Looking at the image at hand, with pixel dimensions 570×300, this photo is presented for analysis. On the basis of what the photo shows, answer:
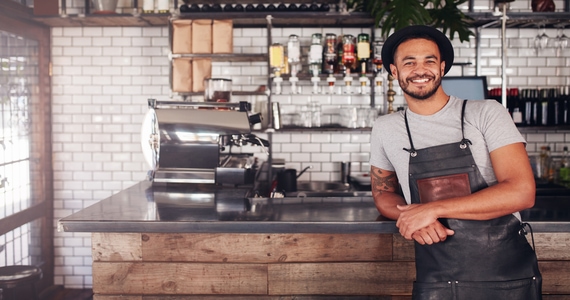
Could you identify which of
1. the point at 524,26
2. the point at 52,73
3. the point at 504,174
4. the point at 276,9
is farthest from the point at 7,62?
the point at 524,26

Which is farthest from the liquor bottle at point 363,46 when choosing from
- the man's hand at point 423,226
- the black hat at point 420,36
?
the man's hand at point 423,226

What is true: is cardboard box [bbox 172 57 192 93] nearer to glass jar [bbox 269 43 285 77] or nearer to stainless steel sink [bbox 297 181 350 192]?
glass jar [bbox 269 43 285 77]

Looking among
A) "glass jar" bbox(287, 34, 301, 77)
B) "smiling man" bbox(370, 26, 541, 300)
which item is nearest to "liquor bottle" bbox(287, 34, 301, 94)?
"glass jar" bbox(287, 34, 301, 77)

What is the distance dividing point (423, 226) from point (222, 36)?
9.28 ft

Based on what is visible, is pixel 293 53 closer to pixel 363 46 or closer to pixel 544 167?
pixel 363 46

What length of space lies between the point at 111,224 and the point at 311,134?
111 inches

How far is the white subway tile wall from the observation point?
16.1 ft

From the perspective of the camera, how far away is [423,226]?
1.97m

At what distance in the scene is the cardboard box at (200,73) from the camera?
437 cm

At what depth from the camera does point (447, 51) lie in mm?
2182

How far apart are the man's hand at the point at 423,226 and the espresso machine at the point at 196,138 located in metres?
1.46

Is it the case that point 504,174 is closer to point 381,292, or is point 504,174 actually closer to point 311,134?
point 381,292

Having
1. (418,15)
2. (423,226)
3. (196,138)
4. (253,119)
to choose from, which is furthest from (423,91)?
(418,15)

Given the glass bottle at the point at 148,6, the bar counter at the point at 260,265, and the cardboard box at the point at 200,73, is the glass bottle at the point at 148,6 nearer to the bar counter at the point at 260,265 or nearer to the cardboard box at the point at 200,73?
the cardboard box at the point at 200,73
